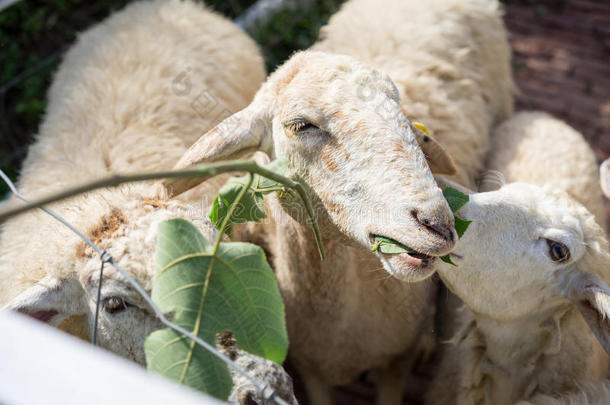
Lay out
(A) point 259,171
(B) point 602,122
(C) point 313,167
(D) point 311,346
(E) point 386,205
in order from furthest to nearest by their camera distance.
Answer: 1. (B) point 602,122
2. (D) point 311,346
3. (C) point 313,167
4. (E) point 386,205
5. (A) point 259,171

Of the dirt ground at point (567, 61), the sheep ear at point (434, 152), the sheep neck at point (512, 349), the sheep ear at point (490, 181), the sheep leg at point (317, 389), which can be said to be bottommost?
the dirt ground at point (567, 61)

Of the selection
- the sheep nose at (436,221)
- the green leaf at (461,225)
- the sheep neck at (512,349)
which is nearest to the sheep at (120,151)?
the sheep nose at (436,221)

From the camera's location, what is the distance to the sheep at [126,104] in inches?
108

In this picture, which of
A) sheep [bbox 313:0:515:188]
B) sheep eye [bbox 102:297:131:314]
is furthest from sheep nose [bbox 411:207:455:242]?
sheep [bbox 313:0:515:188]

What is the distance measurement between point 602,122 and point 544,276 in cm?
361

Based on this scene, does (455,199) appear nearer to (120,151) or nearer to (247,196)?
(247,196)

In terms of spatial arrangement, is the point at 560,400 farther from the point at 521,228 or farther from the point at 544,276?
the point at 521,228

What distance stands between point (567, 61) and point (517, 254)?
4347 millimetres

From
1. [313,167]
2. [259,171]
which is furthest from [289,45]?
[259,171]

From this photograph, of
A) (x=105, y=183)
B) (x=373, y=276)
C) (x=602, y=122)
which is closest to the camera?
(x=105, y=183)

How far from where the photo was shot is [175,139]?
324 centimetres

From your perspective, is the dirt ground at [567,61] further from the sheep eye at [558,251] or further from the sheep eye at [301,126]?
the sheep eye at [301,126]

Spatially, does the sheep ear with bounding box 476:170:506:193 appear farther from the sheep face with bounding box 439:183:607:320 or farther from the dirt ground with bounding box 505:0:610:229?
the dirt ground with bounding box 505:0:610:229

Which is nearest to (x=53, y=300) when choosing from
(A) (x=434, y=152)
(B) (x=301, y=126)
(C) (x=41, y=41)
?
(B) (x=301, y=126)
